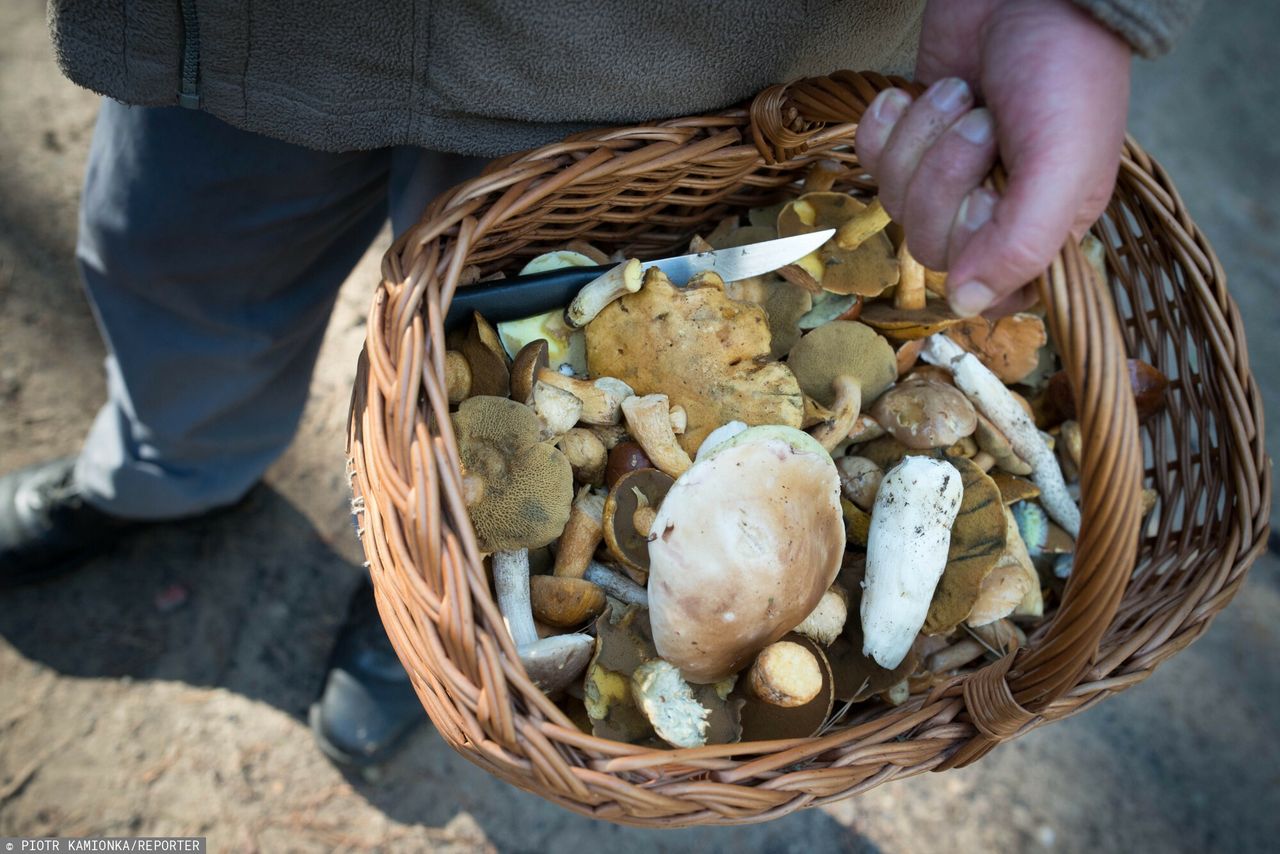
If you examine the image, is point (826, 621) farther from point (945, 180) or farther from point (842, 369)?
point (945, 180)

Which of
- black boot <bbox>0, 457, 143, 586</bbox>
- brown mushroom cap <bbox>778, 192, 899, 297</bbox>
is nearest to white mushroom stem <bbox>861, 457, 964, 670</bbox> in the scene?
brown mushroom cap <bbox>778, 192, 899, 297</bbox>

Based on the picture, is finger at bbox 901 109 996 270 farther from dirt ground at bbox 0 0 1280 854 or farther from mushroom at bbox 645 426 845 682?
dirt ground at bbox 0 0 1280 854

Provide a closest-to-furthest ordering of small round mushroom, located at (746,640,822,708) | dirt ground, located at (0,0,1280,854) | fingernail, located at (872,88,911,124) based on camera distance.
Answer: fingernail, located at (872,88,911,124) → small round mushroom, located at (746,640,822,708) → dirt ground, located at (0,0,1280,854)

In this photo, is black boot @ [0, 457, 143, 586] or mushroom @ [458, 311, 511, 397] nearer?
mushroom @ [458, 311, 511, 397]

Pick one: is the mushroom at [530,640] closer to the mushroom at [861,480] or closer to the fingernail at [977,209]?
the mushroom at [861,480]

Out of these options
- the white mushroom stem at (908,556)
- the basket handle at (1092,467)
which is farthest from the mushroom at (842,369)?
the basket handle at (1092,467)

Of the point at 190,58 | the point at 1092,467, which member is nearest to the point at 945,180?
the point at 1092,467

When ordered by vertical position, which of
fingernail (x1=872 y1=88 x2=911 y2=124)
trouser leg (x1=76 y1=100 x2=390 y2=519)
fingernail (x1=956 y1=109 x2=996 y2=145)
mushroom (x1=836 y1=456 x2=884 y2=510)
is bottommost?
trouser leg (x1=76 y1=100 x2=390 y2=519)
